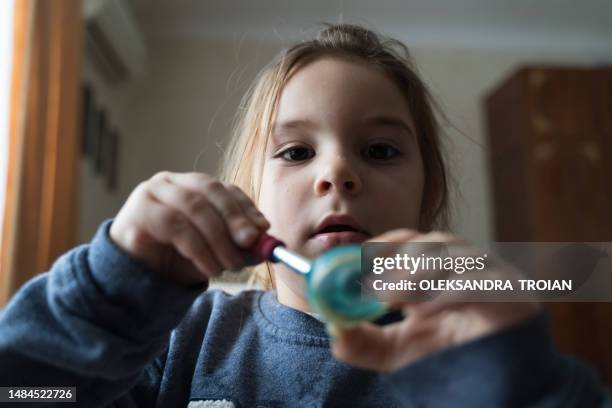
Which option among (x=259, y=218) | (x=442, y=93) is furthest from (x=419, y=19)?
(x=259, y=218)

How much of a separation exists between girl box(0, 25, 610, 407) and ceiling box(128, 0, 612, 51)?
2.08 m

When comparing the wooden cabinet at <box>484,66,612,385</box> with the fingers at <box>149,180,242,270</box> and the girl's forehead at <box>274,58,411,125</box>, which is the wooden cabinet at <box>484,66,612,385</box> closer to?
the girl's forehead at <box>274,58,411,125</box>

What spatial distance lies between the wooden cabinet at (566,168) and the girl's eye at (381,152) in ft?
6.83

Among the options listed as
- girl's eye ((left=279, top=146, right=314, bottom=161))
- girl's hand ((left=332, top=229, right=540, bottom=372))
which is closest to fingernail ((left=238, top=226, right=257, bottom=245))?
girl's hand ((left=332, top=229, right=540, bottom=372))

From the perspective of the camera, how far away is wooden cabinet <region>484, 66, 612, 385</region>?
2.59 meters

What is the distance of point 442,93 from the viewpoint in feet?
10.6

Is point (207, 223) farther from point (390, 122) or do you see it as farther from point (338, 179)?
point (390, 122)

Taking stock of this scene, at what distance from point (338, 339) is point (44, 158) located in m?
1.32

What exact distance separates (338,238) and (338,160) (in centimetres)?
10

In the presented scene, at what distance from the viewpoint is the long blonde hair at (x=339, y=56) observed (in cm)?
86

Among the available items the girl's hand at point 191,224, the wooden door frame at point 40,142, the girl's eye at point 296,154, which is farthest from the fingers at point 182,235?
the wooden door frame at point 40,142

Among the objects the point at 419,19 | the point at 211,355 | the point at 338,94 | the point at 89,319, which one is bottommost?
the point at 211,355

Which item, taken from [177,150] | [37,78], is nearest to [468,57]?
[177,150]

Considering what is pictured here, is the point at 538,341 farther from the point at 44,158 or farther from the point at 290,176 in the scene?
the point at 44,158
